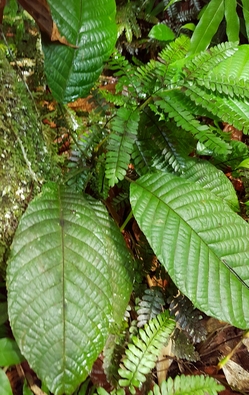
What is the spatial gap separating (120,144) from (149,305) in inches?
23.6

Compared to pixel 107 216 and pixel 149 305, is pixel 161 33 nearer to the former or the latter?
pixel 107 216

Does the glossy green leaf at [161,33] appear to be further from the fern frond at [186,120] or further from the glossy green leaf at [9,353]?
the glossy green leaf at [9,353]

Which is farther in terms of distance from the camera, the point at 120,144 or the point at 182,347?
the point at 182,347

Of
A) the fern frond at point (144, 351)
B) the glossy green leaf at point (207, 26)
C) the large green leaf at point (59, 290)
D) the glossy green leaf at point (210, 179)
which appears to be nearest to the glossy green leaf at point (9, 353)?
the large green leaf at point (59, 290)

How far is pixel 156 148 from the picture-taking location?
1.29m

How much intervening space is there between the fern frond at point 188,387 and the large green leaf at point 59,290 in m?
0.30

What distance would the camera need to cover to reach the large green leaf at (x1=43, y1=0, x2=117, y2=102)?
1014 mm

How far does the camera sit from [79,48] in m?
1.04

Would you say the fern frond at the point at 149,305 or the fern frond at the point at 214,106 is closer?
the fern frond at the point at 214,106

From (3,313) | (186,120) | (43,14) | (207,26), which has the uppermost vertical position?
(43,14)

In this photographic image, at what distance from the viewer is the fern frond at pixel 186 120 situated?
1.13 meters

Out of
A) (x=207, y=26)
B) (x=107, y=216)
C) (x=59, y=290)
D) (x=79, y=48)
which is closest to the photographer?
(x=59, y=290)

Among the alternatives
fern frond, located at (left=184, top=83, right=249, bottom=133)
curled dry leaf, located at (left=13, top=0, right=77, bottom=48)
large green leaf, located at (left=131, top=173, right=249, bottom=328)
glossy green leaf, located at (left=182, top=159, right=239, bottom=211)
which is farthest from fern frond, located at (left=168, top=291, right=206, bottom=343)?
curled dry leaf, located at (left=13, top=0, right=77, bottom=48)

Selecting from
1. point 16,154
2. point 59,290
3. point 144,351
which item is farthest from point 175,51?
point 144,351
